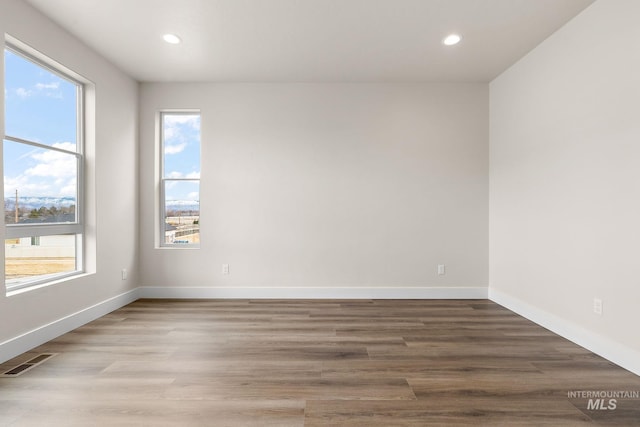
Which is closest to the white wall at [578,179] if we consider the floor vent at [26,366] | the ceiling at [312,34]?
the ceiling at [312,34]

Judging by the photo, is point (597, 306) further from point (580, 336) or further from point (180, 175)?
point (180, 175)

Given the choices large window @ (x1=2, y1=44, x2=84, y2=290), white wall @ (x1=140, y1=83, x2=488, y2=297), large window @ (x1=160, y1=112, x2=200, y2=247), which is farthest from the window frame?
large window @ (x1=2, y1=44, x2=84, y2=290)

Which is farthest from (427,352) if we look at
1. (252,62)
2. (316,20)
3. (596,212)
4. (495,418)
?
(252,62)

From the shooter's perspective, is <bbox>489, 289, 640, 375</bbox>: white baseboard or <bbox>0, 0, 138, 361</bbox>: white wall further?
<bbox>0, 0, 138, 361</bbox>: white wall

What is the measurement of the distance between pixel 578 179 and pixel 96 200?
15.3 feet

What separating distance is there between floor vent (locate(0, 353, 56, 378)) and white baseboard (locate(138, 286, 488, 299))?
178 cm

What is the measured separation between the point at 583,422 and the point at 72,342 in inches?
147

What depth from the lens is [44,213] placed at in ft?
9.75

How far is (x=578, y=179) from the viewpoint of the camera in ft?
9.33

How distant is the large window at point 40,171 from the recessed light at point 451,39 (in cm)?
372

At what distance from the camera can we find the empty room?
2.18 m

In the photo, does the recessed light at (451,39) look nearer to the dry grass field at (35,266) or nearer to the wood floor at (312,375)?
the wood floor at (312,375)

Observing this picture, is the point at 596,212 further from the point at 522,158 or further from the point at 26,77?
the point at 26,77

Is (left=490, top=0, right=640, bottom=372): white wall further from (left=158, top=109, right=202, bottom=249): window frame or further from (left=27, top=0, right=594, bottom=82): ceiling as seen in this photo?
(left=158, top=109, right=202, bottom=249): window frame
